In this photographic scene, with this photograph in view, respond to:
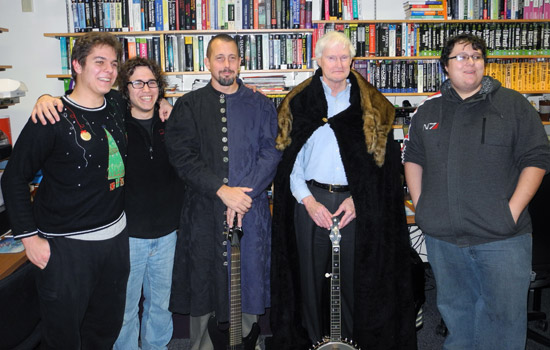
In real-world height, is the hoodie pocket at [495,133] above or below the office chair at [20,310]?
above

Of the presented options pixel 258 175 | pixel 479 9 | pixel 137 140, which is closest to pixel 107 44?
pixel 137 140

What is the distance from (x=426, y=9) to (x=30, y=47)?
341 cm

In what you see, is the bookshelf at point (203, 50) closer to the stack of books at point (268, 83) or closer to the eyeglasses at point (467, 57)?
the stack of books at point (268, 83)

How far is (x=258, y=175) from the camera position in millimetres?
2215

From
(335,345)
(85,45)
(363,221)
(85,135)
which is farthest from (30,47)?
(335,345)

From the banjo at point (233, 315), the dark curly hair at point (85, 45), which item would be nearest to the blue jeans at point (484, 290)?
the banjo at point (233, 315)

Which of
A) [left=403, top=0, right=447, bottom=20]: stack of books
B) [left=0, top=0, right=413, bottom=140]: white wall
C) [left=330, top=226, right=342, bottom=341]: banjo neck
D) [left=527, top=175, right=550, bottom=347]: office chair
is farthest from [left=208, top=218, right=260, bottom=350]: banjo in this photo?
[left=0, top=0, right=413, bottom=140]: white wall

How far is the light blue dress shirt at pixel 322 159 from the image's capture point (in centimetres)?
222

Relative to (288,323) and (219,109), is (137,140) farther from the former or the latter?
(288,323)

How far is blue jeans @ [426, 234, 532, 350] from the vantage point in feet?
6.40

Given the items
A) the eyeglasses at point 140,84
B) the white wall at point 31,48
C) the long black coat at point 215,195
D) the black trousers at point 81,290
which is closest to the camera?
the black trousers at point 81,290

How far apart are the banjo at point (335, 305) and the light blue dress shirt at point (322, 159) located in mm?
203

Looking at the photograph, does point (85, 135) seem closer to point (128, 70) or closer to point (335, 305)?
point (128, 70)

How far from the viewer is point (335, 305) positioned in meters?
2.20
